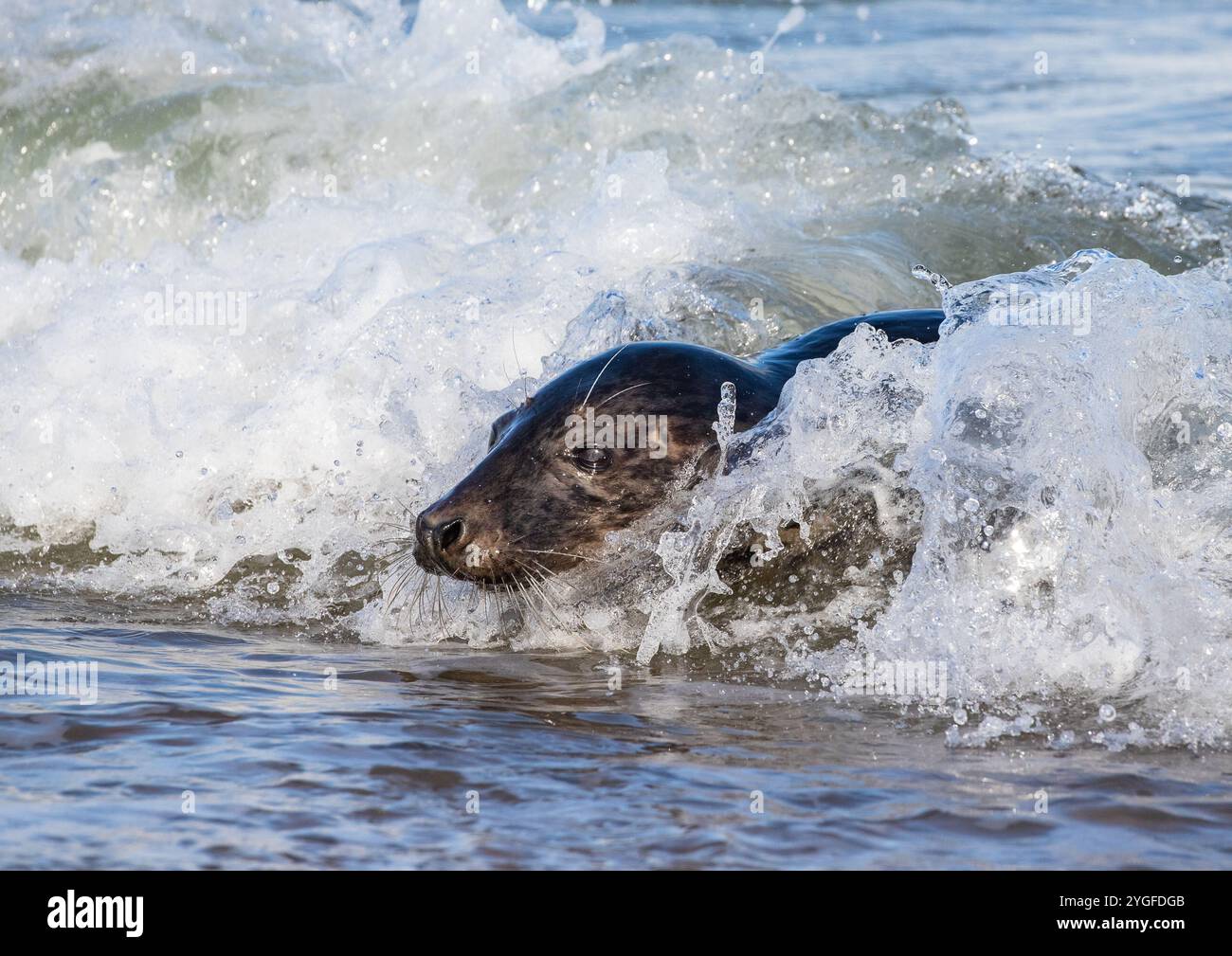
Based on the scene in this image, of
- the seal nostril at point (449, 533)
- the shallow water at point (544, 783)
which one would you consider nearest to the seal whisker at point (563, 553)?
the seal nostril at point (449, 533)

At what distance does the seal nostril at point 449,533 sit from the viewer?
14.5 ft

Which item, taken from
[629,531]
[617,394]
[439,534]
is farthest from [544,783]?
[617,394]

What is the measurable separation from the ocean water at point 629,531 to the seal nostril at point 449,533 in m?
0.35

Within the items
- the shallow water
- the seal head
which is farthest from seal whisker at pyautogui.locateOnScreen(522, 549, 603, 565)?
the shallow water

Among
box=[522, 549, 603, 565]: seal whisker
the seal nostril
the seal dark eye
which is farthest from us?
the seal dark eye

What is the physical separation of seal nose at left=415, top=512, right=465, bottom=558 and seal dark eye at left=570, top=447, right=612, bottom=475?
0.42 meters

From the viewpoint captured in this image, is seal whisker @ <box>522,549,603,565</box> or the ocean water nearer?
the ocean water

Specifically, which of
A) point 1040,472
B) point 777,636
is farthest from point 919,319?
point 777,636

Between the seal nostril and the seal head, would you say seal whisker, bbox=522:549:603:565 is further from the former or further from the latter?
the seal nostril

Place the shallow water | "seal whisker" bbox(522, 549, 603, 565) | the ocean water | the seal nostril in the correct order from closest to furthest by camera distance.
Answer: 1. the shallow water
2. the ocean water
3. the seal nostril
4. "seal whisker" bbox(522, 549, 603, 565)

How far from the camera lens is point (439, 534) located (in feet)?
14.5

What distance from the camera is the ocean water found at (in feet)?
10.7

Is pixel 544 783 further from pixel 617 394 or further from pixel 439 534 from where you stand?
pixel 617 394

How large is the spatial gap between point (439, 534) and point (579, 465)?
1.61 ft
